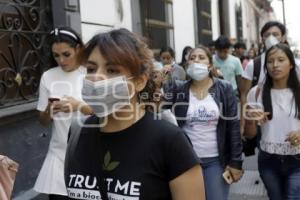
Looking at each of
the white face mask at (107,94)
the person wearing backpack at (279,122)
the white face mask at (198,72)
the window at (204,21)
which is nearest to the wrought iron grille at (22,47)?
the white face mask at (198,72)

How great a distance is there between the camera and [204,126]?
11.8 ft

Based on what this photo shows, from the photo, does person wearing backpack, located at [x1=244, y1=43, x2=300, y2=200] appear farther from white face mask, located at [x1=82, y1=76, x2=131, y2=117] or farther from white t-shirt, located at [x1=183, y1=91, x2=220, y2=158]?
white face mask, located at [x1=82, y1=76, x2=131, y2=117]

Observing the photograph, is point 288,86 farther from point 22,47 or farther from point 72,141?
point 22,47

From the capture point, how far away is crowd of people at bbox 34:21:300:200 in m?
1.73

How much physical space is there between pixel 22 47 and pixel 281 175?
265cm

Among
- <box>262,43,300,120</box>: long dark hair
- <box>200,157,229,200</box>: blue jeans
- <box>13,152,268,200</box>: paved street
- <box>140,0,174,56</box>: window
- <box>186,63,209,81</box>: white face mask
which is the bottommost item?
<box>13,152,268,200</box>: paved street

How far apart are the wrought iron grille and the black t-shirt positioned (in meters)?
2.69

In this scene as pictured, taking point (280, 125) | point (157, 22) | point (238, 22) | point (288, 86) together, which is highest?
point (238, 22)

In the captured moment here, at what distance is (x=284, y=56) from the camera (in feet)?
12.0

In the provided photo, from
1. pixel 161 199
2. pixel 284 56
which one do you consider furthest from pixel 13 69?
pixel 161 199

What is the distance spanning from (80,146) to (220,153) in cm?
191

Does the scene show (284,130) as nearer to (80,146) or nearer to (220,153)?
(220,153)

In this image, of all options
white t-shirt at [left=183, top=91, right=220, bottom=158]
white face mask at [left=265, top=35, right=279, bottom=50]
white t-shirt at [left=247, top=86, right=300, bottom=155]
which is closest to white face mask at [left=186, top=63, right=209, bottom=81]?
white t-shirt at [left=183, top=91, right=220, bottom=158]

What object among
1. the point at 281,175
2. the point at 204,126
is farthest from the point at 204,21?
the point at 281,175
